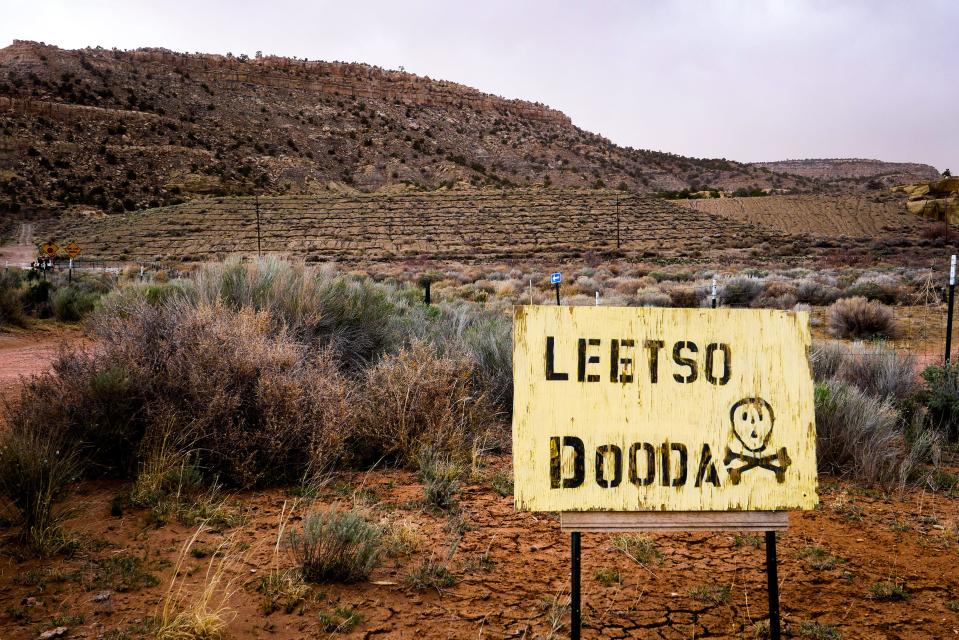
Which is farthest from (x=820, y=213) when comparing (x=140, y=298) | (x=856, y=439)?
(x=140, y=298)

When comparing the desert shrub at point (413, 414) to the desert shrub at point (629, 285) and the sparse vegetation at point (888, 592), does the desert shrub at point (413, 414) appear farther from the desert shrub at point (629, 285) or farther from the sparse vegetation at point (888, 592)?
the desert shrub at point (629, 285)

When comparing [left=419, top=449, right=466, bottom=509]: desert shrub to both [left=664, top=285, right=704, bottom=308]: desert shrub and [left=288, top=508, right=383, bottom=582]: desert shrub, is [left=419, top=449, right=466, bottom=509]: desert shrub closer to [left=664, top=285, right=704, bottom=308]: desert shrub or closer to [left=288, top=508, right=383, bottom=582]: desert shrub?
[left=288, top=508, right=383, bottom=582]: desert shrub

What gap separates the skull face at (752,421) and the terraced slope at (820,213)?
56342 mm

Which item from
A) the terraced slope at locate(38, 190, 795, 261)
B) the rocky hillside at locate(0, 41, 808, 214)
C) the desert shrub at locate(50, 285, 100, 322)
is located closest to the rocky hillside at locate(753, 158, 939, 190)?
the rocky hillside at locate(0, 41, 808, 214)

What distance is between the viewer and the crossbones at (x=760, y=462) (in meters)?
2.69

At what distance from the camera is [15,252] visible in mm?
41312

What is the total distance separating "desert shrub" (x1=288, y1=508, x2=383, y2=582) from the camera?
11.8ft

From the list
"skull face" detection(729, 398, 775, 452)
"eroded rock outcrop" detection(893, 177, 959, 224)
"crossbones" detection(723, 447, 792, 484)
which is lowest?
"crossbones" detection(723, 447, 792, 484)

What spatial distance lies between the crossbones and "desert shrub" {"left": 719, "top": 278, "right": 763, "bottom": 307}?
16511 mm

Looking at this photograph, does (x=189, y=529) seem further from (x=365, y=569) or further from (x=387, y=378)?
(x=387, y=378)

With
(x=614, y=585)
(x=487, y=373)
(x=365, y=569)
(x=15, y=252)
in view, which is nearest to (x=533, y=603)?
(x=614, y=585)

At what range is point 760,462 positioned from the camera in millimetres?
2697

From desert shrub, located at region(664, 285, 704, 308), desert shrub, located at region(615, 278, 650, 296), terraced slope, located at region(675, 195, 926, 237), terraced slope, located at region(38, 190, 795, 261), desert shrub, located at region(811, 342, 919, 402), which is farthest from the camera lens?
terraced slope, located at region(675, 195, 926, 237)

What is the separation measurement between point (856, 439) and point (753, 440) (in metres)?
3.77
